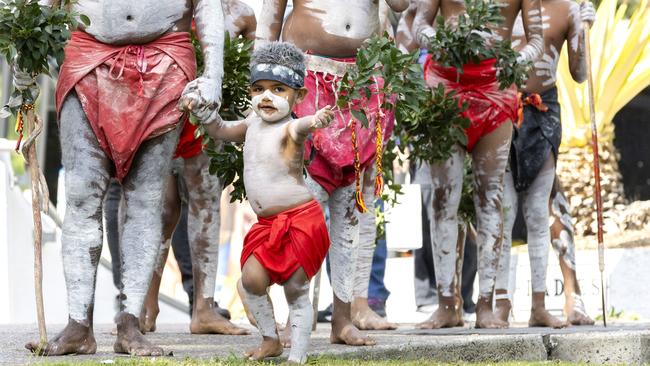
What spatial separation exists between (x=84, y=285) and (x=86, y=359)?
48 cm

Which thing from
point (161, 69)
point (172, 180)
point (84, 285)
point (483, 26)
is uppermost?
Answer: point (483, 26)

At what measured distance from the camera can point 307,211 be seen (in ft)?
16.4

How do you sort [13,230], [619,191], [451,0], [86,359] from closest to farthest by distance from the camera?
[86,359] → [451,0] → [13,230] → [619,191]

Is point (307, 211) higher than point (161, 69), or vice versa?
point (161, 69)

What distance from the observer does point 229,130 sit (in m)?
5.24

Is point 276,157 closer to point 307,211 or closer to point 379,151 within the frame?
point 307,211

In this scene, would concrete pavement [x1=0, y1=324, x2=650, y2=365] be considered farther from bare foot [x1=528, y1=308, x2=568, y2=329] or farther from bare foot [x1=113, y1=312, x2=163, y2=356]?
bare foot [x1=528, y1=308, x2=568, y2=329]

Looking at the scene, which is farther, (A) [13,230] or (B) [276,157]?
(A) [13,230]

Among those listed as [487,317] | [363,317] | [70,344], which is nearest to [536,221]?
[487,317]

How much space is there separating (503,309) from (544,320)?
11.1 inches

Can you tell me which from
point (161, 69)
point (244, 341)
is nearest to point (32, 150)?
point (161, 69)

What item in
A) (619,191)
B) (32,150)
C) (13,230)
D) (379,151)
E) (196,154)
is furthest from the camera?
(619,191)

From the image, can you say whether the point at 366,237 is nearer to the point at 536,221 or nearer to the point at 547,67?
the point at 536,221

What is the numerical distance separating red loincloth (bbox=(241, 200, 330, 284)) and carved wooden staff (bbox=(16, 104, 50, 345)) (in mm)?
923
